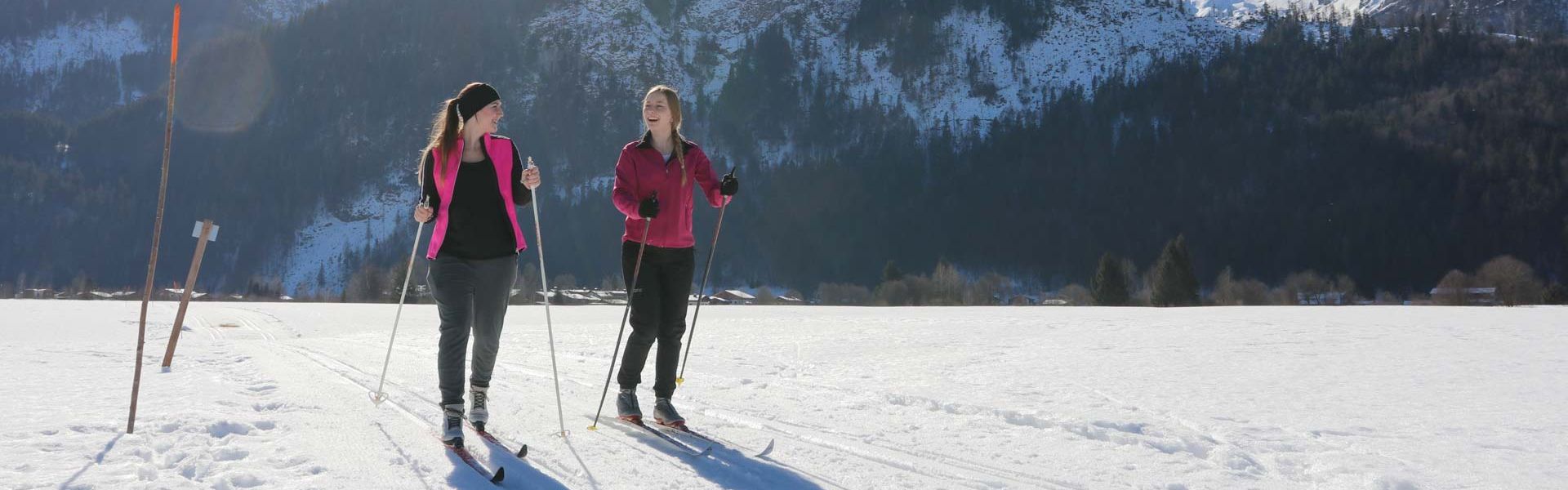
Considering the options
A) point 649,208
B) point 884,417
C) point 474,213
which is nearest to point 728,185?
point 649,208

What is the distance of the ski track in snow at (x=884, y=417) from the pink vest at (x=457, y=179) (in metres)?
0.96

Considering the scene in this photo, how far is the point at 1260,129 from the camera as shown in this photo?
142750 millimetres

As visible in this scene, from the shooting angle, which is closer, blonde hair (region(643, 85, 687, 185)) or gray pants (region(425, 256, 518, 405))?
gray pants (region(425, 256, 518, 405))

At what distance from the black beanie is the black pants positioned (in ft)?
3.27

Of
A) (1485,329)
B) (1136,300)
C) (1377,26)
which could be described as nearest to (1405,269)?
(1136,300)

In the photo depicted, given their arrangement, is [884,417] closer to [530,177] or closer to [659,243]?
[659,243]

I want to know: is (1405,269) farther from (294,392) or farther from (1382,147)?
(294,392)

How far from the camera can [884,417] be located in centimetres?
466

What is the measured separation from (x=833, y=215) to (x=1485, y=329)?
13894 cm

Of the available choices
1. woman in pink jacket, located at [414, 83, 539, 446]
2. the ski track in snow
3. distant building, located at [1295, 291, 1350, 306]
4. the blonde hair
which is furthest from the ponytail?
distant building, located at [1295, 291, 1350, 306]

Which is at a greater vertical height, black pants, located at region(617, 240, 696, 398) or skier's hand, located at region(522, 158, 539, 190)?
skier's hand, located at region(522, 158, 539, 190)

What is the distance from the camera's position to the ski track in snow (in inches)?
130

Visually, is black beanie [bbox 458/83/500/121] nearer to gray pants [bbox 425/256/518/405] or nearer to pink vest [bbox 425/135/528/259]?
pink vest [bbox 425/135/528/259]

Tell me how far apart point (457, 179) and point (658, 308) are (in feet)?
3.94
